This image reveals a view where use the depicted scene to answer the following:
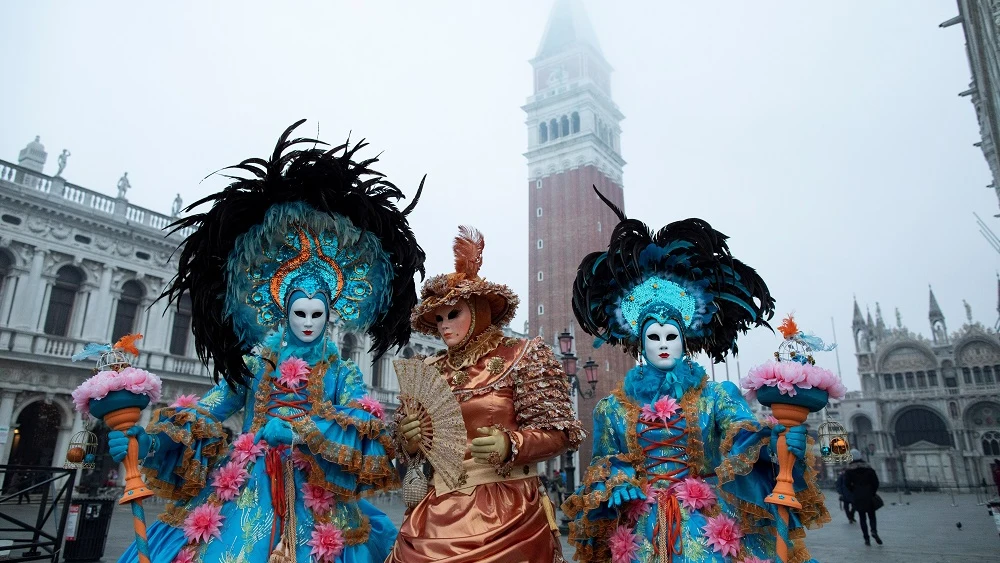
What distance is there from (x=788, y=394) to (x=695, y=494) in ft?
2.98

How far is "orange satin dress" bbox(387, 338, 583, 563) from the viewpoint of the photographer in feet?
10.4

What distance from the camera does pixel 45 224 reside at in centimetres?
1881

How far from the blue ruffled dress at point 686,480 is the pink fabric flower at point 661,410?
14mm

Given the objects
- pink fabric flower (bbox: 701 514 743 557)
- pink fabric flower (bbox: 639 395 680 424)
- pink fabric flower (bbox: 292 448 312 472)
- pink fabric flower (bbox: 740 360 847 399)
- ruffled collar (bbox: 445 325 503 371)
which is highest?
ruffled collar (bbox: 445 325 503 371)

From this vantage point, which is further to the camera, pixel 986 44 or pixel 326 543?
pixel 986 44

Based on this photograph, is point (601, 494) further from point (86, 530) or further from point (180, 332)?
point (180, 332)

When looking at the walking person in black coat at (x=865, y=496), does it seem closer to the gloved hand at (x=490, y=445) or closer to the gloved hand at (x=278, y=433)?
the gloved hand at (x=490, y=445)

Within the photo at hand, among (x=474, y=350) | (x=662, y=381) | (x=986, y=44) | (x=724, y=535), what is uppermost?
(x=986, y=44)

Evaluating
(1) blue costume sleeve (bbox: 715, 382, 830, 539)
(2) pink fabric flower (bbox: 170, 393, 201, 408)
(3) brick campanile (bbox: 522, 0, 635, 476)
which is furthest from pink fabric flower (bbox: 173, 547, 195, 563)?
(3) brick campanile (bbox: 522, 0, 635, 476)

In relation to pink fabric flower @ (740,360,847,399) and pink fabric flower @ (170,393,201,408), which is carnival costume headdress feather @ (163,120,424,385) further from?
pink fabric flower @ (740,360,847,399)

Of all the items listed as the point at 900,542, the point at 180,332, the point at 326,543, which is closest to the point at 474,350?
the point at 326,543

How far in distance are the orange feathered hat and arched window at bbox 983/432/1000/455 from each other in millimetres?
53831

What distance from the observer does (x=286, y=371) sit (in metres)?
3.91

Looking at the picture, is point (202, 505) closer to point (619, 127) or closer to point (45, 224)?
point (45, 224)
